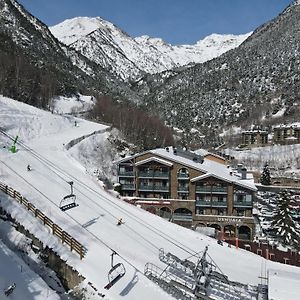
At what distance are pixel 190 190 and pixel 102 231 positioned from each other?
780 inches

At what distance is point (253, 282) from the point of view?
21.9m

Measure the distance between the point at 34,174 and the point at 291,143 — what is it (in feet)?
314

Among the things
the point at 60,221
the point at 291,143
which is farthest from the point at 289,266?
the point at 291,143

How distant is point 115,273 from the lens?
1961cm

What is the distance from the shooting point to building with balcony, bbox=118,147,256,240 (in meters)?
41.2

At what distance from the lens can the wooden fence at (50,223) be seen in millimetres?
21111

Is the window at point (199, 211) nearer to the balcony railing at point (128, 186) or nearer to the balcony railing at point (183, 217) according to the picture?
the balcony railing at point (183, 217)

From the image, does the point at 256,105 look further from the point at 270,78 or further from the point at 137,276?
the point at 137,276

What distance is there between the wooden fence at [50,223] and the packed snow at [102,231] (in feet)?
1.00

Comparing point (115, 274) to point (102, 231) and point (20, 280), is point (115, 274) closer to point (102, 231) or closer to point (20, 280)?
point (20, 280)

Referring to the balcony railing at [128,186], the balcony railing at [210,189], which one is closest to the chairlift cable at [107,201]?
the balcony railing at [128,186]

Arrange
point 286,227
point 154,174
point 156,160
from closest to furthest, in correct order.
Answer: point 286,227 < point 156,160 < point 154,174

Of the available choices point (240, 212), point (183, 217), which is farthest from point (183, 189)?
point (240, 212)

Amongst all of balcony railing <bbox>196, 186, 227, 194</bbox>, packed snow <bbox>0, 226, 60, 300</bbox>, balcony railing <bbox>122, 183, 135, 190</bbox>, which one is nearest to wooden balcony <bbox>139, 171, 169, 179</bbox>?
balcony railing <bbox>122, 183, 135, 190</bbox>
